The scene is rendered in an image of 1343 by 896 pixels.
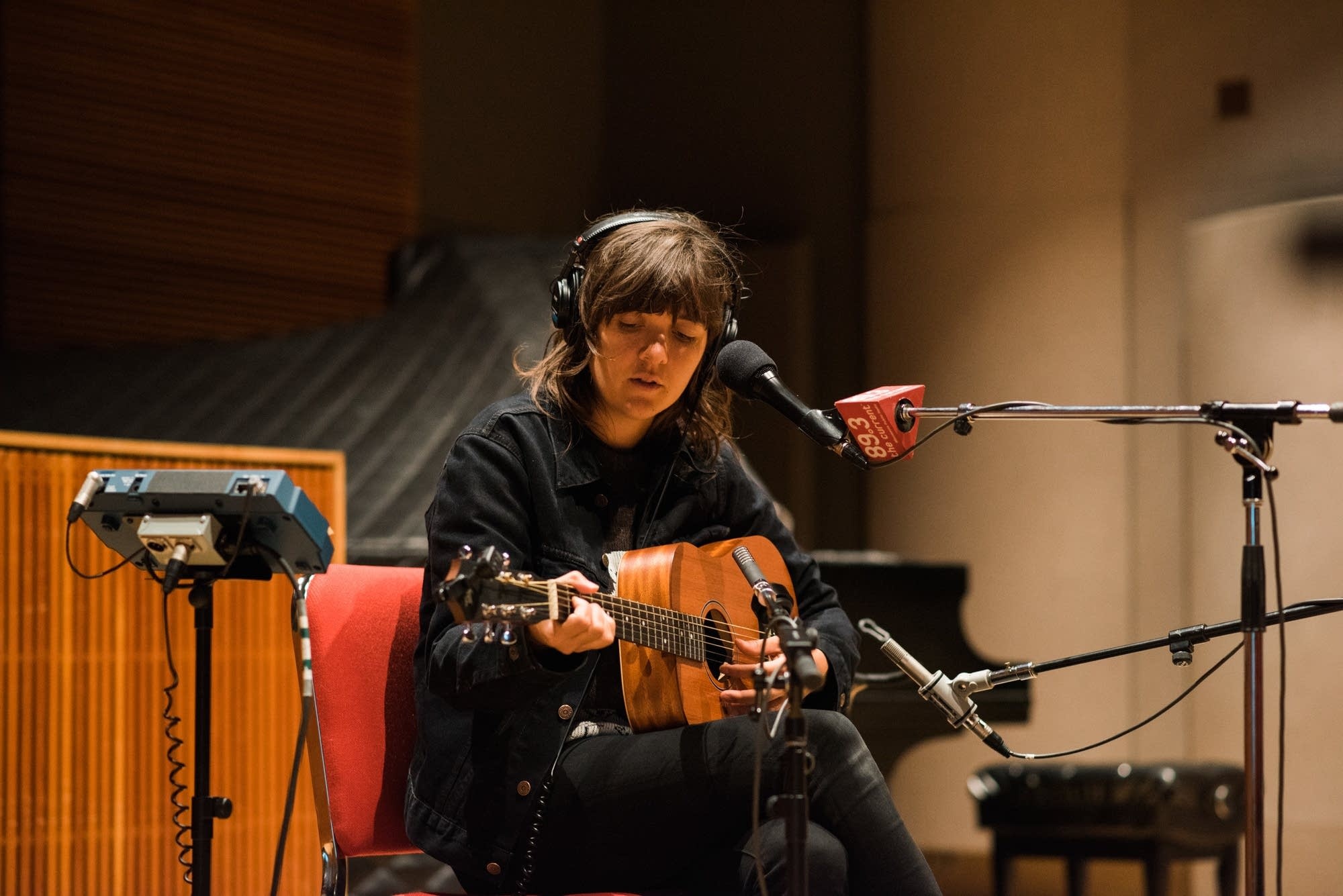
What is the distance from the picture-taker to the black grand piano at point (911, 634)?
3791mm

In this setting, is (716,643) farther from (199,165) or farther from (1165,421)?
(199,165)

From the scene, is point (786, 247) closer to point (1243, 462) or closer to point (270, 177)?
point (270, 177)

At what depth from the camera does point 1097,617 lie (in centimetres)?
550

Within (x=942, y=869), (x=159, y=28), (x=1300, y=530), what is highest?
(x=159, y=28)

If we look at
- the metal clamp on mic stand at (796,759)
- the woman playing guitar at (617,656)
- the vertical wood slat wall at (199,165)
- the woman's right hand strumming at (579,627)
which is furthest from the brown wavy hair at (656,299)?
the vertical wood slat wall at (199,165)

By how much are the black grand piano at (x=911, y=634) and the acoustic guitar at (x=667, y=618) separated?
1.71 metres

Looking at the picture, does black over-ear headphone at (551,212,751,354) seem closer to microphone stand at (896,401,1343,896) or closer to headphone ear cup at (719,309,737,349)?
headphone ear cup at (719,309,737,349)

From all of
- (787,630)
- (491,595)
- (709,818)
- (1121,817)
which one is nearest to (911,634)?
(1121,817)

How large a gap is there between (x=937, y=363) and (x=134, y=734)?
370 centimetres

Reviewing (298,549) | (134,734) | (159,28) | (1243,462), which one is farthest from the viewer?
(159,28)

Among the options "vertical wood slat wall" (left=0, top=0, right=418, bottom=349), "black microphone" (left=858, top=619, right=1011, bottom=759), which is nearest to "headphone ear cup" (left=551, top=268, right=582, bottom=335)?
"black microphone" (left=858, top=619, right=1011, bottom=759)

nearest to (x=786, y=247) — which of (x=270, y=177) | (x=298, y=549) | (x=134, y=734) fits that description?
(x=270, y=177)

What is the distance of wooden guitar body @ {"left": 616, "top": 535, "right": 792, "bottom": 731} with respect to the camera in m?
1.89

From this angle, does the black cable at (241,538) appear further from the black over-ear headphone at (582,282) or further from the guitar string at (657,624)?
the black over-ear headphone at (582,282)
